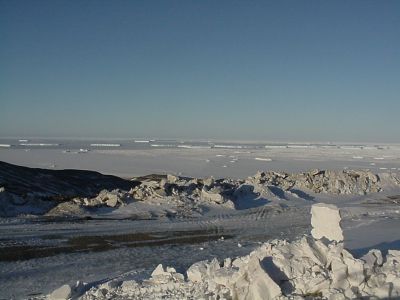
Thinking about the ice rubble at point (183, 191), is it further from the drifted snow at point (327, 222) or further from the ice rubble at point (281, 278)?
the ice rubble at point (281, 278)

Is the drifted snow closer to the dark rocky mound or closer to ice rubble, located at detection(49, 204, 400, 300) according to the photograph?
ice rubble, located at detection(49, 204, 400, 300)

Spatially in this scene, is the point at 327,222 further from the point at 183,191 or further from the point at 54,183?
the point at 54,183

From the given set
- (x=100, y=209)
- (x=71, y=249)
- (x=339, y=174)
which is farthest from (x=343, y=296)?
(x=339, y=174)

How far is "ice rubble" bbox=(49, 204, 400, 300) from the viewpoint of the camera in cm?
730

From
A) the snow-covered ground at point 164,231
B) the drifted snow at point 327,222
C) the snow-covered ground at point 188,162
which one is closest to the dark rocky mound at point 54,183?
the snow-covered ground at point 164,231

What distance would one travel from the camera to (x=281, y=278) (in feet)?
24.9

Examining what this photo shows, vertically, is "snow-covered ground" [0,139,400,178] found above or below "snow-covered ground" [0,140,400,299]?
below

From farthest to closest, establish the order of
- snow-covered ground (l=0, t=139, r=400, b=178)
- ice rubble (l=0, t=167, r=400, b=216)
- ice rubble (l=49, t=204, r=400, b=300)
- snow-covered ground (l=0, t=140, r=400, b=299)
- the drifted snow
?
snow-covered ground (l=0, t=139, r=400, b=178) → ice rubble (l=0, t=167, r=400, b=216) → snow-covered ground (l=0, t=140, r=400, b=299) → the drifted snow → ice rubble (l=49, t=204, r=400, b=300)

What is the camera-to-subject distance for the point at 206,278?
26.0 feet

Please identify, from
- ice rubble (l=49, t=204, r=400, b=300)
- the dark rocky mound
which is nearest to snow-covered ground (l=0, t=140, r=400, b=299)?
ice rubble (l=49, t=204, r=400, b=300)

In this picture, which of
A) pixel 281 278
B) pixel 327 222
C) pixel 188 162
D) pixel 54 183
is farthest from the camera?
pixel 188 162

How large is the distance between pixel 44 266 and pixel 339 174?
56.2 feet

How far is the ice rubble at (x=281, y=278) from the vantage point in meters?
7.30

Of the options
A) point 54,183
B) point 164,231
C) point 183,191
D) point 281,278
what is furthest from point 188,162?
point 281,278
